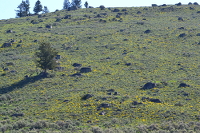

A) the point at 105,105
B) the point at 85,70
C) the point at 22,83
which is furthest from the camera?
the point at 85,70

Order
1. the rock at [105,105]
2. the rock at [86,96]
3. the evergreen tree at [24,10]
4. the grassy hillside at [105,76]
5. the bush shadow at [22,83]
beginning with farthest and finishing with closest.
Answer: the evergreen tree at [24,10] → the bush shadow at [22,83] → the rock at [86,96] → the rock at [105,105] → the grassy hillside at [105,76]

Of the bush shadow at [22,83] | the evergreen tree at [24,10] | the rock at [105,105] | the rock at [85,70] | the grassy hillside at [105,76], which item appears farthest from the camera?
the evergreen tree at [24,10]

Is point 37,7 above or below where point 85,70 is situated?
above

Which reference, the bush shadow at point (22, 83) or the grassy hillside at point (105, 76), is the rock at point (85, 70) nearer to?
the grassy hillside at point (105, 76)

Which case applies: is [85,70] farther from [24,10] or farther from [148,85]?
[24,10]

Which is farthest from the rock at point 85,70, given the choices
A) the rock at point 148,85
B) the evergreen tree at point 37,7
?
the evergreen tree at point 37,7

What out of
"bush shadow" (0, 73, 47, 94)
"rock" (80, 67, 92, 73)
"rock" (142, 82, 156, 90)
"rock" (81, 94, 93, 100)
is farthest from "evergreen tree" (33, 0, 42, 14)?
"rock" (81, 94, 93, 100)

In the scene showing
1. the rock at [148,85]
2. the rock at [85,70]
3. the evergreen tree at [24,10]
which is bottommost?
the rock at [148,85]

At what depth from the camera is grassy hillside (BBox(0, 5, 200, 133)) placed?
29.0m

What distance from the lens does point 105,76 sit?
Result: 1901 inches

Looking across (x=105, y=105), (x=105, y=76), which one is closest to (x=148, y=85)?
(x=105, y=76)

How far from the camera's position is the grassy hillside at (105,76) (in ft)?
95.1

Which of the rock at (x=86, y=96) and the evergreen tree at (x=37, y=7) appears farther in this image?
the evergreen tree at (x=37, y=7)

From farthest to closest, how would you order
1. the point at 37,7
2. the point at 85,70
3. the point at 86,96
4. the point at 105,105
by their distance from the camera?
the point at 37,7
the point at 85,70
the point at 86,96
the point at 105,105
